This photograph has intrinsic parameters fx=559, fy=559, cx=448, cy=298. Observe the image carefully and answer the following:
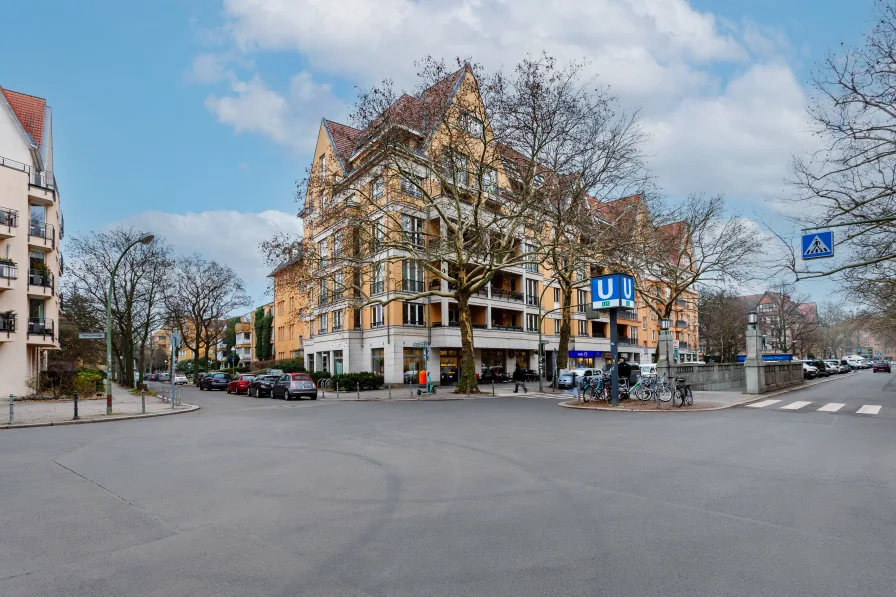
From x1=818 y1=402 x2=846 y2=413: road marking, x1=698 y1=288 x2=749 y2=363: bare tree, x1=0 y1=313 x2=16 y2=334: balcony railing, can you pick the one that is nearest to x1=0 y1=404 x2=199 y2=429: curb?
x1=0 y1=313 x2=16 y2=334: balcony railing

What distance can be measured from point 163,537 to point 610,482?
5529 mm

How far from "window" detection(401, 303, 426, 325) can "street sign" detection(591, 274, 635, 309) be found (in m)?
22.9

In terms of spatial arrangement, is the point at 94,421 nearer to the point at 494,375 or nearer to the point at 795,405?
the point at 795,405

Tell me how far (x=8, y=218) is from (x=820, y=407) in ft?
137

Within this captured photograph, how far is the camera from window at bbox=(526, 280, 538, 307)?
52844 mm

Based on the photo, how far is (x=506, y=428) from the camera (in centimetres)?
1430

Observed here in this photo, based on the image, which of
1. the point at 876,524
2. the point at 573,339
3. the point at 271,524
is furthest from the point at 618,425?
the point at 573,339

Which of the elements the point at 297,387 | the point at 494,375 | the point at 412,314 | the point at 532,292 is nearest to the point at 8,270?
the point at 297,387

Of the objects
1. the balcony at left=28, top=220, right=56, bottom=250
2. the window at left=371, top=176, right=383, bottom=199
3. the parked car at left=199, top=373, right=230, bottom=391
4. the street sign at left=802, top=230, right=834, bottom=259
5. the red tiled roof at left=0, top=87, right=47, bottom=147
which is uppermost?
the red tiled roof at left=0, top=87, right=47, bottom=147

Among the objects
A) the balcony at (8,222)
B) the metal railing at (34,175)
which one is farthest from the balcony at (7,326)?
the metal railing at (34,175)

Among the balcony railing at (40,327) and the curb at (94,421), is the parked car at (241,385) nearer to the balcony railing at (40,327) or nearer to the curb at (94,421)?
the balcony railing at (40,327)

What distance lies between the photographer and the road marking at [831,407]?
18112mm

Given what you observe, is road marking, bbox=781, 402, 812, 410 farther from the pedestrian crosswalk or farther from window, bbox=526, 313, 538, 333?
window, bbox=526, 313, 538, 333

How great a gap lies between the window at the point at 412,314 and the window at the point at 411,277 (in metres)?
1.27
